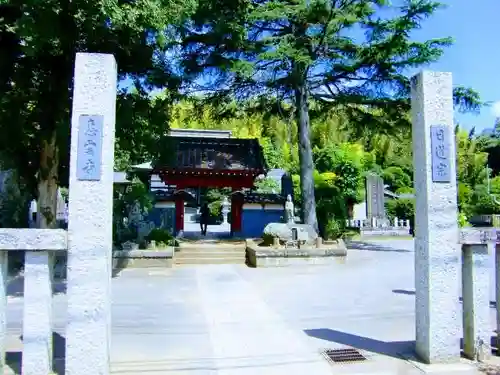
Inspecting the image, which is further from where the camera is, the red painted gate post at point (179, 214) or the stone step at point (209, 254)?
the red painted gate post at point (179, 214)

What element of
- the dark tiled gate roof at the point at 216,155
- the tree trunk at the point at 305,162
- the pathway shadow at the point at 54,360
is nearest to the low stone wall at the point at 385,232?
the dark tiled gate roof at the point at 216,155

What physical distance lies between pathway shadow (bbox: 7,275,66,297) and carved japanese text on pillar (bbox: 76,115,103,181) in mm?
4530

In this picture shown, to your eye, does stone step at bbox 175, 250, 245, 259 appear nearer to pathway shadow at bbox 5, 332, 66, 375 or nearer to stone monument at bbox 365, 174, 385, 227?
pathway shadow at bbox 5, 332, 66, 375

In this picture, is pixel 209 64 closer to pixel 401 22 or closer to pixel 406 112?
pixel 401 22

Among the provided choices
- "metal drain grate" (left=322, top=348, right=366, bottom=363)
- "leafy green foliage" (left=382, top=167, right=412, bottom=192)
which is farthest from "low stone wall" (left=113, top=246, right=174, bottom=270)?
"leafy green foliage" (left=382, top=167, right=412, bottom=192)

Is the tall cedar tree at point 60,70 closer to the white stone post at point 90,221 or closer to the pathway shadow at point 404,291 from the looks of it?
the white stone post at point 90,221

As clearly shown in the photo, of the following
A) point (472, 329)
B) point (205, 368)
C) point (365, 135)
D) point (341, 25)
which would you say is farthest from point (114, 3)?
point (365, 135)

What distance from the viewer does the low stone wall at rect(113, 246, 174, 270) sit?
11023 mm

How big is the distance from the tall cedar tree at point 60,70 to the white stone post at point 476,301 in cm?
612

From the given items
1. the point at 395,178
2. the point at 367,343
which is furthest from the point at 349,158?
the point at 367,343

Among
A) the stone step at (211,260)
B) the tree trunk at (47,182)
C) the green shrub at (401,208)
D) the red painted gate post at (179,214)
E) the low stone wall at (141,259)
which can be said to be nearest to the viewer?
the tree trunk at (47,182)

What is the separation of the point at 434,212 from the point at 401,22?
979cm

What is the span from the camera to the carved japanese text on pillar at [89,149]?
3.95 m

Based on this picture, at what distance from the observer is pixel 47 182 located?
33.0ft
